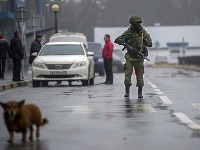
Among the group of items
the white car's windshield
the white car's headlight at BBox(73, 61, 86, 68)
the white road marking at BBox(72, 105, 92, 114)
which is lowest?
the white road marking at BBox(72, 105, 92, 114)

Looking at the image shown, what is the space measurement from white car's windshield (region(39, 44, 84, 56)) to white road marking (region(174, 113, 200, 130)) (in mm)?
14089

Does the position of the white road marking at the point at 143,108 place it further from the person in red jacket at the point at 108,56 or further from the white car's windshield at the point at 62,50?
the person in red jacket at the point at 108,56

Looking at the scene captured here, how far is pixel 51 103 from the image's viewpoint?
17.2 metres

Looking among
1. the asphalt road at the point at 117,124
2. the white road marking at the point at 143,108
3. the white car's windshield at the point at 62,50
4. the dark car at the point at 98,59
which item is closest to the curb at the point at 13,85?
the white car's windshield at the point at 62,50

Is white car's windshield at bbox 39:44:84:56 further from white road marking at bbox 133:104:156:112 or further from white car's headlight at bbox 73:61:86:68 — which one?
white road marking at bbox 133:104:156:112

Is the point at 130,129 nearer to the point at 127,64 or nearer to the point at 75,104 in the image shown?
the point at 75,104

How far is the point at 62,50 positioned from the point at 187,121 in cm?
1569

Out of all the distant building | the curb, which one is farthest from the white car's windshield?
the distant building

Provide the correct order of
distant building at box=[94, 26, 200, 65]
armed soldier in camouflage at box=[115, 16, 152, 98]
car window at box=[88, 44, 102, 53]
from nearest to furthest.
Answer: armed soldier in camouflage at box=[115, 16, 152, 98]
car window at box=[88, 44, 102, 53]
distant building at box=[94, 26, 200, 65]

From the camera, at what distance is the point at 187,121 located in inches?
490

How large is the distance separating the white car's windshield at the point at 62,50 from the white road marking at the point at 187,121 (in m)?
14.1

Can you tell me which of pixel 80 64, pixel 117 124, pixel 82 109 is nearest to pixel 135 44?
pixel 82 109

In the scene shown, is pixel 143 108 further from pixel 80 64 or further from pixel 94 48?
pixel 94 48

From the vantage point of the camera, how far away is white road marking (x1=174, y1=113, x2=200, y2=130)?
1151cm
